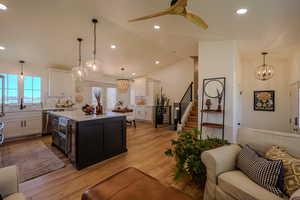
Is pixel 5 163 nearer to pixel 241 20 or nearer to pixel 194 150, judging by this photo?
pixel 194 150

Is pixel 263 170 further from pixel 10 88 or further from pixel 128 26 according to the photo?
pixel 10 88

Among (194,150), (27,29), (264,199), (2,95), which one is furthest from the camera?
(2,95)

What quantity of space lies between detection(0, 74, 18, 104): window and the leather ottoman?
5.15 metres

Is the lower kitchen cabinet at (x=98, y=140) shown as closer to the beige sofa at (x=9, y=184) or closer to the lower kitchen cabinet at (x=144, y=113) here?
the beige sofa at (x=9, y=184)

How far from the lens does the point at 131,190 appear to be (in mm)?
1295

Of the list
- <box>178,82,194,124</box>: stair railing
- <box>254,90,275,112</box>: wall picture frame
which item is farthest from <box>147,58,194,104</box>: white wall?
<box>254,90,275,112</box>: wall picture frame

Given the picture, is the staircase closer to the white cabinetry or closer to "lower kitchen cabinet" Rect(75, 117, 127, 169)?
"lower kitchen cabinet" Rect(75, 117, 127, 169)

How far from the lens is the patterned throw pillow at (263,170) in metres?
1.28

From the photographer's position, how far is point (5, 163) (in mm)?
2789

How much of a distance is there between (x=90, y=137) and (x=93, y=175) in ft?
2.33

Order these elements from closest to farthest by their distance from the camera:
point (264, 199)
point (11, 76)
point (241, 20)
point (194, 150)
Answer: point (264, 199) < point (194, 150) < point (241, 20) < point (11, 76)

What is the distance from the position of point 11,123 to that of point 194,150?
5.53 m

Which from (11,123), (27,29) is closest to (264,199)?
(27,29)

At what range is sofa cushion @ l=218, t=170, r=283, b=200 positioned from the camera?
4.01 ft
